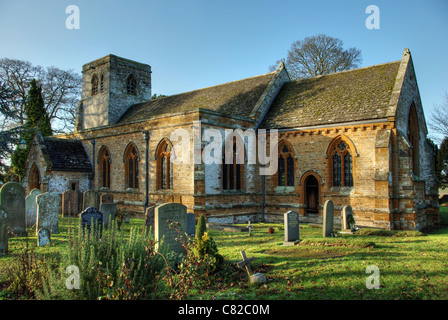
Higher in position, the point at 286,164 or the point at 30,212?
the point at 286,164

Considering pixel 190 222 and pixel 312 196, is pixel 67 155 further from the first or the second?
pixel 312 196

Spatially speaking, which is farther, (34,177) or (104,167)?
(104,167)

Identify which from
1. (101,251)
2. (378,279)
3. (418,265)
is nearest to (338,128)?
(418,265)

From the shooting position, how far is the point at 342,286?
7.10m

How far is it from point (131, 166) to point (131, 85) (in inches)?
462

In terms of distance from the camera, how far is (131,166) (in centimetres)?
2241

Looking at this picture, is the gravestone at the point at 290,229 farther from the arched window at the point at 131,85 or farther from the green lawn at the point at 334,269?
the arched window at the point at 131,85

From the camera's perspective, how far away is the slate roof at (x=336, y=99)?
57.8 feet

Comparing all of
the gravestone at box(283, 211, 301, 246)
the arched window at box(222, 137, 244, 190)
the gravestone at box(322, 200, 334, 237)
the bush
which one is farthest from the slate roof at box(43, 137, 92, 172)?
the bush

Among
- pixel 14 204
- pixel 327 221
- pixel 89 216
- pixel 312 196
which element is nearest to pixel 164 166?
pixel 89 216

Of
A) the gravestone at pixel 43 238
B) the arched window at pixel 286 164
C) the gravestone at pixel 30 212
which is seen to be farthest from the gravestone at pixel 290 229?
the gravestone at pixel 30 212

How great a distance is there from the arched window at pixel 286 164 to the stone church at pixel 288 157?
0.06m

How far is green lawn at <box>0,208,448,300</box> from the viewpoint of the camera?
680 cm

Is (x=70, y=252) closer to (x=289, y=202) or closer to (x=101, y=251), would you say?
(x=101, y=251)
